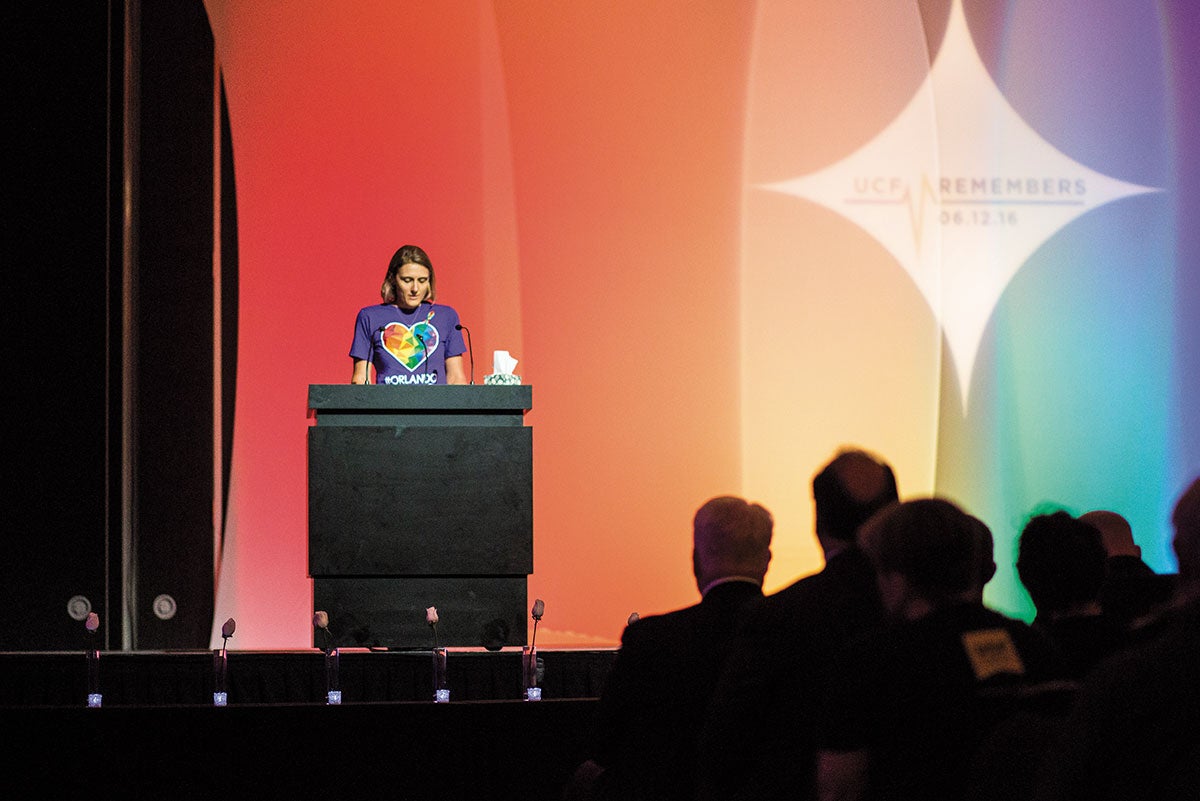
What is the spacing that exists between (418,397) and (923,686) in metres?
2.48

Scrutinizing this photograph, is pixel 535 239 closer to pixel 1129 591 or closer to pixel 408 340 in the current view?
pixel 408 340

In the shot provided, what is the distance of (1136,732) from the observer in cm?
157

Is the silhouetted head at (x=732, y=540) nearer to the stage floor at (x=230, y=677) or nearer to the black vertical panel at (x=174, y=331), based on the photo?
the stage floor at (x=230, y=677)

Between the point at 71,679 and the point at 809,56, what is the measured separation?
14.1 ft

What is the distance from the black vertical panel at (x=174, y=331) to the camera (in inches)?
237

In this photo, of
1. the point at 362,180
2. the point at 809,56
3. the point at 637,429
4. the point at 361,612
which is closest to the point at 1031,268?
the point at 809,56

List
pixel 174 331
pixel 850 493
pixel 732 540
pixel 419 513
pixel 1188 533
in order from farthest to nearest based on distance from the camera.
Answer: pixel 174 331 < pixel 419 513 < pixel 732 540 < pixel 850 493 < pixel 1188 533

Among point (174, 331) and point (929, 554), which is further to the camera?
point (174, 331)

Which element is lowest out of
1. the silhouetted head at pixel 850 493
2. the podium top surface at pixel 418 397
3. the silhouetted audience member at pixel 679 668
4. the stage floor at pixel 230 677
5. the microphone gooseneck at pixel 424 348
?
the stage floor at pixel 230 677

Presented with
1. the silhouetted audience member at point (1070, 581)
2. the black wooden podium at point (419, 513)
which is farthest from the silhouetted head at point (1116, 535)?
the black wooden podium at point (419, 513)

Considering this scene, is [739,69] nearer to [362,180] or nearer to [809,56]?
[809,56]

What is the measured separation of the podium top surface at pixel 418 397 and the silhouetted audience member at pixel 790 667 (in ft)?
6.20

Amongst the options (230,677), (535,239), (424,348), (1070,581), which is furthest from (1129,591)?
(535,239)

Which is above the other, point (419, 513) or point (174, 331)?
point (174, 331)
